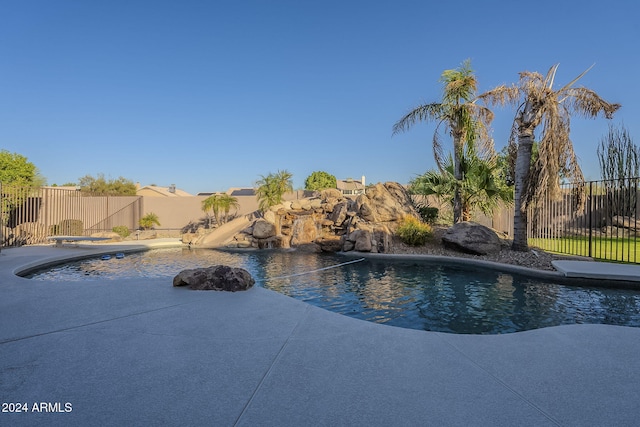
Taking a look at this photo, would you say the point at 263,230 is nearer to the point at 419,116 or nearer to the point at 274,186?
the point at 274,186

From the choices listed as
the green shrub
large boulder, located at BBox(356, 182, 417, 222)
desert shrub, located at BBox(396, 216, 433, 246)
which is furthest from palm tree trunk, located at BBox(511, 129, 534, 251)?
the green shrub

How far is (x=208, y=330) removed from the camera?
3.56 meters

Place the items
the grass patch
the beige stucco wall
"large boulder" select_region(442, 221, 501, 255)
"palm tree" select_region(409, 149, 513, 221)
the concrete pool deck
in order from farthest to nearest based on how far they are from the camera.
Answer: the beige stucco wall → "palm tree" select_region(409, 149, 513, 221) → "large boulder" select_region(442, 221, 501, 255) → the grass patch → the concrete pool deck

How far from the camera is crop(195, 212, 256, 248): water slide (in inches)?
584

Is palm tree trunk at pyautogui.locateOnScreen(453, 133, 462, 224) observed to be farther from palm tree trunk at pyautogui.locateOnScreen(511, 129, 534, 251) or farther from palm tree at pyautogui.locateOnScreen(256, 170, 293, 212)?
palm tree at pyautogui.locateOnScreen(256, 170, 293, 212)

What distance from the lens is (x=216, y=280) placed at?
5.61 metres

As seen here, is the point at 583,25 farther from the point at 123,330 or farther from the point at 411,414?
the point at 123,330

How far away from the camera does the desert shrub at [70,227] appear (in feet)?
50.2

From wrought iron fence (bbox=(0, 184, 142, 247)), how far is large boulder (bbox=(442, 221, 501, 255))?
14.1 metres

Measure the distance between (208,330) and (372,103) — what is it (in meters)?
17.0

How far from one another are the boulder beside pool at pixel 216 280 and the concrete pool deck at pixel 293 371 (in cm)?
122

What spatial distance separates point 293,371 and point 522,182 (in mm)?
9518

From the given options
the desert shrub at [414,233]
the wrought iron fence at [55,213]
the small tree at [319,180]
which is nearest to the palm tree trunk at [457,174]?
the desert shrub at [414,233]

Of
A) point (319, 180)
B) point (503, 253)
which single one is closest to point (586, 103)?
point (503, 253)
